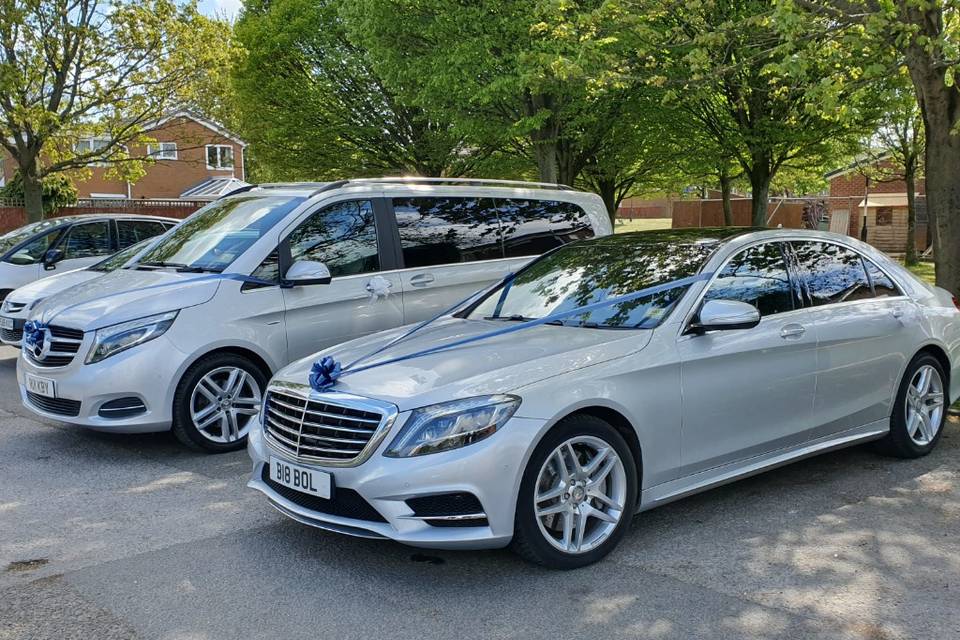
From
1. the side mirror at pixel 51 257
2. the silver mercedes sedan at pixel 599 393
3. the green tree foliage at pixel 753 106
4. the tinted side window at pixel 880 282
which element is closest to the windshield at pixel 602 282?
the silver mercedes sedan at pixel 599 393

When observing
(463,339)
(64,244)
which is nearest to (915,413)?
(463,339)

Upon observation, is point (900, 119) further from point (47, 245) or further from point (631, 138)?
point (47, 245)

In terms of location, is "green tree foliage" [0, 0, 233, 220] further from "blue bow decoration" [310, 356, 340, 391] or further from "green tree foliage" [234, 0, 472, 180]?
"blue bow decoration" [310, 356, 340, 391]

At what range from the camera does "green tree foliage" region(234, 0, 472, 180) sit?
75.6ft

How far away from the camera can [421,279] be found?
7.53 m

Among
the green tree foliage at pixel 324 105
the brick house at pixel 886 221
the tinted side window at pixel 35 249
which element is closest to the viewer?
the tinted side window at pixel 35 249

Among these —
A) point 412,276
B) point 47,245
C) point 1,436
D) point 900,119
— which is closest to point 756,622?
point 412,276

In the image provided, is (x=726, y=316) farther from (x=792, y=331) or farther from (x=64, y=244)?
(x=64, y=244)

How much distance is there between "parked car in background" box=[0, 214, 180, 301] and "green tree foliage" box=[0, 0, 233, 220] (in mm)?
6284

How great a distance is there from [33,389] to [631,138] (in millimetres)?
15959

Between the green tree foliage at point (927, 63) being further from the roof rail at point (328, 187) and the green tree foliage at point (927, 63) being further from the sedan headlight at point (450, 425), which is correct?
the sedan headlight at point (450, 425)

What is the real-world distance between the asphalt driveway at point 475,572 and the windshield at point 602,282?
3.86 ft

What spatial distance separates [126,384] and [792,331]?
172 inches

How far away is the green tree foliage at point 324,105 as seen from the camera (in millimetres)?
23047
